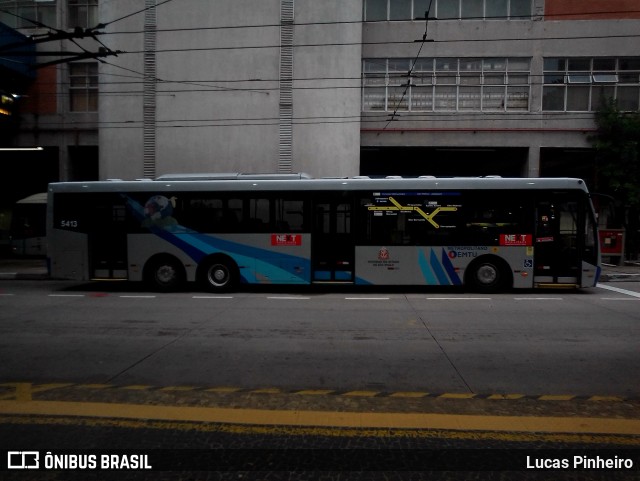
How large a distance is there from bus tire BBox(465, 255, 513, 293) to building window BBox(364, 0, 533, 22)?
14.0 metres

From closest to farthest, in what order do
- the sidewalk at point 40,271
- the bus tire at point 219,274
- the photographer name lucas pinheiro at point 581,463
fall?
1. the photographer name lucas pinheiro at point 581,463
2. the bus tire at point 219,274
3. the sidewalk at point 40,271

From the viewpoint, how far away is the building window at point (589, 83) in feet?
71.9

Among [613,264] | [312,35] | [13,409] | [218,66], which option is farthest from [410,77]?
[13,409]

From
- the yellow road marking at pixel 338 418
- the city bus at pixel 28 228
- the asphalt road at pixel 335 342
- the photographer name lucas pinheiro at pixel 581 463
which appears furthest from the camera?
the city bus at pixel 28 228

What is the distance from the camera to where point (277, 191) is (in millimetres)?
12805

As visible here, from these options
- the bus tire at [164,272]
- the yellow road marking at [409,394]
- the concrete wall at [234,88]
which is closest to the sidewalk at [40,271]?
the bus tire at [164,272]

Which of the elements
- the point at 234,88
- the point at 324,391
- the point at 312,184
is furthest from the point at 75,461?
the point at 234,88

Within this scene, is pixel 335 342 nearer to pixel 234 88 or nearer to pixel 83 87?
pixel 234 88

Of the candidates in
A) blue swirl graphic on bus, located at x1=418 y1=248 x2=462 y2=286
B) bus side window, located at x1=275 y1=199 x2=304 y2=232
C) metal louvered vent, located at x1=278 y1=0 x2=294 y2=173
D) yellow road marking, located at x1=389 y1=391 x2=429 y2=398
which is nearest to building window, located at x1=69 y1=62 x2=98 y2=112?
metal louvered vent, located at x1=278 y1=0 x2=294 y2=173

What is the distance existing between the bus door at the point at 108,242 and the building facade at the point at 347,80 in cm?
971

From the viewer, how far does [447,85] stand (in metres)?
22.5

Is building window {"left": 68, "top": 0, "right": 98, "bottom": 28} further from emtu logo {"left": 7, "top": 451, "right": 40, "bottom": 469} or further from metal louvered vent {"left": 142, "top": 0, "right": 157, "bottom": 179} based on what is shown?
emtu logo {"left": 7, "top": 451, "right": 40, "bottom": 469}

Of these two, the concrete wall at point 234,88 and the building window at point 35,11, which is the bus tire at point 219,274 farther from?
the building window at point 35,11

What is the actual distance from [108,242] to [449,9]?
18.3m
